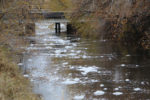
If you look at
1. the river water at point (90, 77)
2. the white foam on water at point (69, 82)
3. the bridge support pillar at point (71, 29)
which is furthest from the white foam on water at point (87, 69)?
the bridge support pillar at point (71, 29)

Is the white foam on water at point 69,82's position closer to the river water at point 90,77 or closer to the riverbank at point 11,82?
the river water at point 90,77

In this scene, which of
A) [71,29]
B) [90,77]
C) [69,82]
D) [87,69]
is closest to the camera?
[69,82]

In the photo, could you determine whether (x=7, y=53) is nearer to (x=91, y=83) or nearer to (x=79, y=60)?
(x=91, y=83)

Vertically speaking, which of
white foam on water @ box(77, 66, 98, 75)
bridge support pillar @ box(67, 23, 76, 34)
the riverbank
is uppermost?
the riverbank

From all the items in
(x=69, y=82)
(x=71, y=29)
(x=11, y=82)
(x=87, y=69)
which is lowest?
(x=71, y=29)

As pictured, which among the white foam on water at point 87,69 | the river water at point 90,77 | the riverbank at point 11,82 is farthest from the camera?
the white foam on water at point 87,69

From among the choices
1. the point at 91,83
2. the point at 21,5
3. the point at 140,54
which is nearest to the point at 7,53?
the point at 21,5

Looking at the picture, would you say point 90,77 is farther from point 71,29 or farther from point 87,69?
point 71,29

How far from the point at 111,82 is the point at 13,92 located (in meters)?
5.02

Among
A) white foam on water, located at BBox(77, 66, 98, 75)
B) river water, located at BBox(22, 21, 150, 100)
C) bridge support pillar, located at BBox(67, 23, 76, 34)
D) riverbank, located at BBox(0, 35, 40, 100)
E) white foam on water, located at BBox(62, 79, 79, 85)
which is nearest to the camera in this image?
riverbank, located at BBox(0, 35, 40, 100)

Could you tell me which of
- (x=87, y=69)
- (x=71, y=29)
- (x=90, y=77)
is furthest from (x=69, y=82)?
(x=71, y=29)

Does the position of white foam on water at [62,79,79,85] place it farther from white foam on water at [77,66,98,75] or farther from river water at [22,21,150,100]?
white foam on water at [77,66,98,75]

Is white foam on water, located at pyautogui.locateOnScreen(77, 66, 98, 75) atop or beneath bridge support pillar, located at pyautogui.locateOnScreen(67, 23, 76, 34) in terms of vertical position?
atop

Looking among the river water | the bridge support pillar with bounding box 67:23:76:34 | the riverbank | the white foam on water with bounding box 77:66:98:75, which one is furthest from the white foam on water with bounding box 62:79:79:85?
→ the bridge support pillar with bounding box 67:23:76:34
